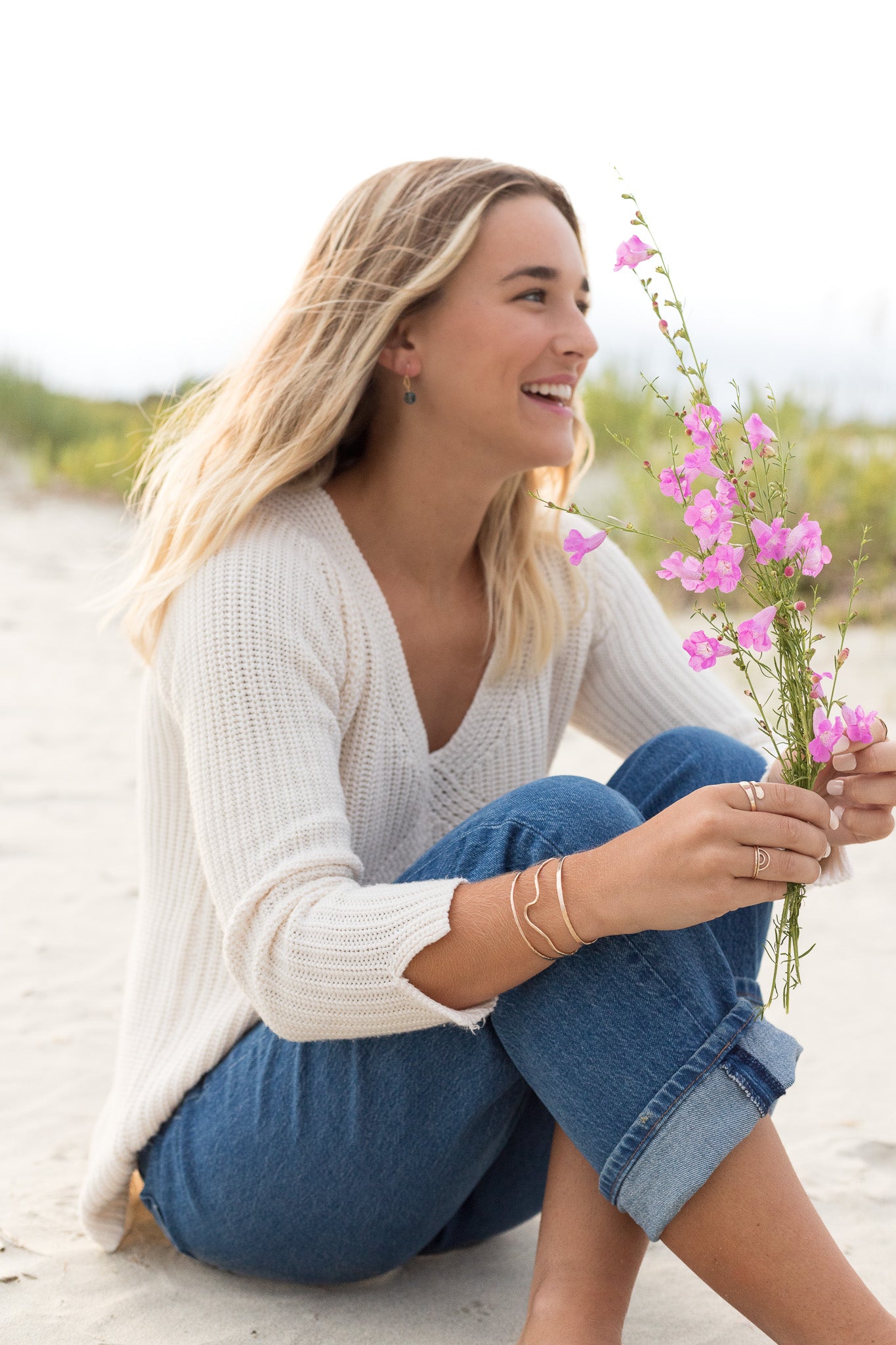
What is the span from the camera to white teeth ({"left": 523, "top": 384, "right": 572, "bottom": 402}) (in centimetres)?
195

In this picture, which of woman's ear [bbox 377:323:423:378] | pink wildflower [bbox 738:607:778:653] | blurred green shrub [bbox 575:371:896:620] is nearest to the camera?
pink wildflower [bbox 738:607:778:653]

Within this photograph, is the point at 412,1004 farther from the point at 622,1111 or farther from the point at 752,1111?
the point at 752,1111

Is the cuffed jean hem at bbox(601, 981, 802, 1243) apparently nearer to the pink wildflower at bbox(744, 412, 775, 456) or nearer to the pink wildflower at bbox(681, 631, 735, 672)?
the pink wildflower at bbox(681, 631, 735, 672)

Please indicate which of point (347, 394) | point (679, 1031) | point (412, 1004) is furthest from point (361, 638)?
point (679, 1031)

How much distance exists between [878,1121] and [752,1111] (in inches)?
44.2

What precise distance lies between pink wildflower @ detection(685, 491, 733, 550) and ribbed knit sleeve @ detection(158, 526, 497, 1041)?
483mm

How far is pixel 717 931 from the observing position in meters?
1.66

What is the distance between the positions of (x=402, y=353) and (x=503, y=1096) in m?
1.08

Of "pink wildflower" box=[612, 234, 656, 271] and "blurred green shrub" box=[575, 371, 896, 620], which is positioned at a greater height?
"pink wildflower" box=[612, 234, 656, 271]

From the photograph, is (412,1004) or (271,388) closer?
(412,1004)

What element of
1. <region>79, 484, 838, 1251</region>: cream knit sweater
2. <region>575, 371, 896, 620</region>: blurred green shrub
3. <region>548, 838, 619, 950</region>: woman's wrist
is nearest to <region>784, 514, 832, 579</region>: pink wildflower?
<region>548, 838, 619, 950</region>: woman's wrist

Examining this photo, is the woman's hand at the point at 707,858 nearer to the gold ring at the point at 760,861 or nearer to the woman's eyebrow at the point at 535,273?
the gold ring at the point at 760,861

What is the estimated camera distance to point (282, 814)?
1543mm

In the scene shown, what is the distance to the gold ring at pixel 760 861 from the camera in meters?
1.32
